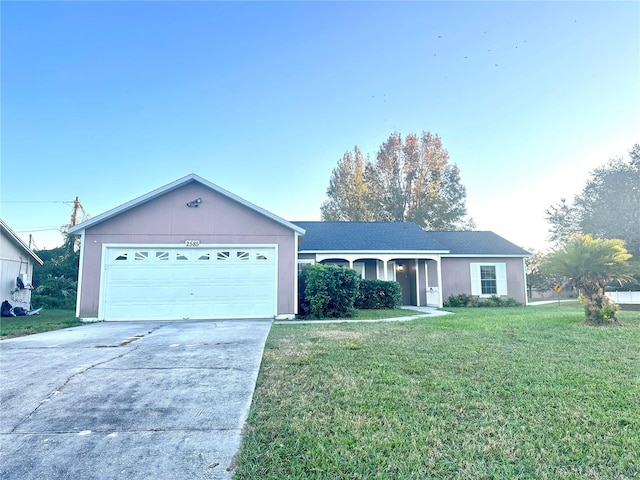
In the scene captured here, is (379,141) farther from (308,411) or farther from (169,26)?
(308,411)

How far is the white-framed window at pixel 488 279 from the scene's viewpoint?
1603 cm

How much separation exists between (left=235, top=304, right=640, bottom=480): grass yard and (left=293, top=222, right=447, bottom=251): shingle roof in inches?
350

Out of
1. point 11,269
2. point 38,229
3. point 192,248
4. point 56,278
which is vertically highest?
point 38,229

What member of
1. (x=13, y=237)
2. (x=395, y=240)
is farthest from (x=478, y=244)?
(x=13, y=237)

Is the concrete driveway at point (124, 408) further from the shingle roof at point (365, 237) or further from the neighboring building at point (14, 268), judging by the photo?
the neighboring building at point (14, 268)

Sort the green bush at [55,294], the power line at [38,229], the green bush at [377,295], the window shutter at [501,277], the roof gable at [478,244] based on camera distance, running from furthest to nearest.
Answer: the power line at [38,229] < the green bush at [55,294] < the roof gable at [478,244] < the window shutter at [501,277] < the green bush at [377,295]

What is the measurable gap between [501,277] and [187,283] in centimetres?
1384

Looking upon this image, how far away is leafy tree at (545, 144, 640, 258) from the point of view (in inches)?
926

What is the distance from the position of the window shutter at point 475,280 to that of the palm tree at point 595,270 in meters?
7.43

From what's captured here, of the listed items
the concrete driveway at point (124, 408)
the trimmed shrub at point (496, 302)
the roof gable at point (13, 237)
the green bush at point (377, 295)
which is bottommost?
the concrete driveway at point (124, 408)

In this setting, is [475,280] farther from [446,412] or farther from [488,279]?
[446,412]

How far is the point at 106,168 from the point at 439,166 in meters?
24.9

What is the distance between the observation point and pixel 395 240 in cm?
1563

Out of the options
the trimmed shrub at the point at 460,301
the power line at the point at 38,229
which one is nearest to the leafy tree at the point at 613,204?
the trimmed shrub at the point at 460,301
